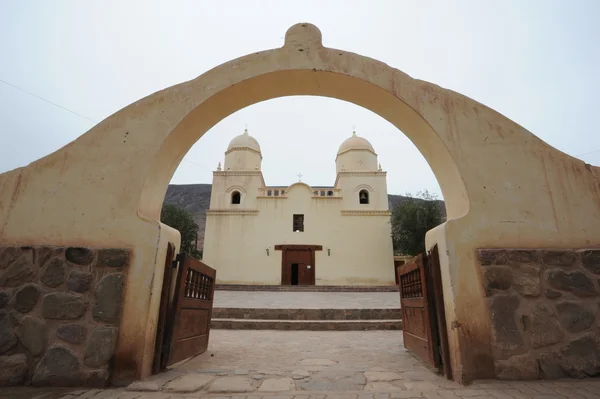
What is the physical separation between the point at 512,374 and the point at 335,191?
18.6m

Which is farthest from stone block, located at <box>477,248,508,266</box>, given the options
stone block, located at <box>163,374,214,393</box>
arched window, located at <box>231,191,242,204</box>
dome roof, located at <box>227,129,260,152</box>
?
dome roof, located at <box>227,129,260,152</box>

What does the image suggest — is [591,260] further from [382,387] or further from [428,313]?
[382,387]

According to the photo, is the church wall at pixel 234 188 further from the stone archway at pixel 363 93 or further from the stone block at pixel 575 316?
the stone block at pixel 575 316

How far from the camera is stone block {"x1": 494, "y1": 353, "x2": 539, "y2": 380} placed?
2504mm

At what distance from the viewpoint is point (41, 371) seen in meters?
2.48

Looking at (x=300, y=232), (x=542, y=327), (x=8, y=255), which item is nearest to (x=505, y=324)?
(x=542, y=327)

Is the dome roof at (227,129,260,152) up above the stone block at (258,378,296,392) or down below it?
above

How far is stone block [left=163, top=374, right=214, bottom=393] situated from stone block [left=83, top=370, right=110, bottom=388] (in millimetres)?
469

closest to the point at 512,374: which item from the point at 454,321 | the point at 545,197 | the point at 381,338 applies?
the point at 454,321

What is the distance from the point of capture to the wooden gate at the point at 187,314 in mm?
2941

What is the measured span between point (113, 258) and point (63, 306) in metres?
0.51

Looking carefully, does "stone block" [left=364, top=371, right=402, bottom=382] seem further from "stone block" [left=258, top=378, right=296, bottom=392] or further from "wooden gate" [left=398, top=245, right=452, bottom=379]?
"stone block" [left=258, top=378, right=296, bottom=392]

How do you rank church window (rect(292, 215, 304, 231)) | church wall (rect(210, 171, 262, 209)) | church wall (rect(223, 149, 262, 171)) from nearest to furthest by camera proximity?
church window (rect(292, 215, 304, 231)), church wall (rect(210, 171, 262, 209)), church wall (rect(223, 149, 262, 171))

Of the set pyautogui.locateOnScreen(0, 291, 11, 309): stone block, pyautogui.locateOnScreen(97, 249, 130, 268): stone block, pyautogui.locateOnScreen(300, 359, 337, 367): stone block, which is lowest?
pyautogui.locateOnScreen(300, 359, 337, 367): stone block
